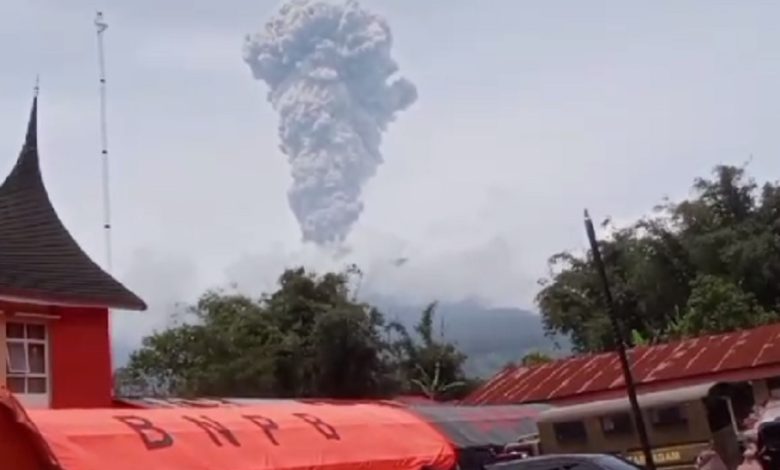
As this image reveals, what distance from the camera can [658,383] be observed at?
30578mm

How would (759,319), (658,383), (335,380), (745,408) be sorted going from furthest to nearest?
(335,380) < (759,319) < (658,383) < (745,408)

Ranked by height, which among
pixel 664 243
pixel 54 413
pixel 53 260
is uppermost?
pixel 664 243

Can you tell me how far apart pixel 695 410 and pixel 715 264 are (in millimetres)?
23068

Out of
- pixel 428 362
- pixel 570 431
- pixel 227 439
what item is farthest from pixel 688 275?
pixel 227 439

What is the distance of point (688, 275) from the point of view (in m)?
46.1

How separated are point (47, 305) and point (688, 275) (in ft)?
101

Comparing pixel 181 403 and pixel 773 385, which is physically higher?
pixel 181 403

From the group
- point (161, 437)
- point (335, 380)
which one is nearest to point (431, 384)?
point (335, 380)

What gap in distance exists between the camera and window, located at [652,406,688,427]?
22797mm

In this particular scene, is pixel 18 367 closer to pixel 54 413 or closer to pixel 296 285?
pixel 54 413

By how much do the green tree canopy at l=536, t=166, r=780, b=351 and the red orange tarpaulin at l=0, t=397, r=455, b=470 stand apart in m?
22.7

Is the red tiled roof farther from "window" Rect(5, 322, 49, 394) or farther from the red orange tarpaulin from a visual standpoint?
"window" Rect(5, 322, 49, 394)

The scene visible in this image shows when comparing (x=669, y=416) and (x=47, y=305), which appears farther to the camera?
(x=669, y=416)

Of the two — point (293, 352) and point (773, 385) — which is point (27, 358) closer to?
point (773, 385)
